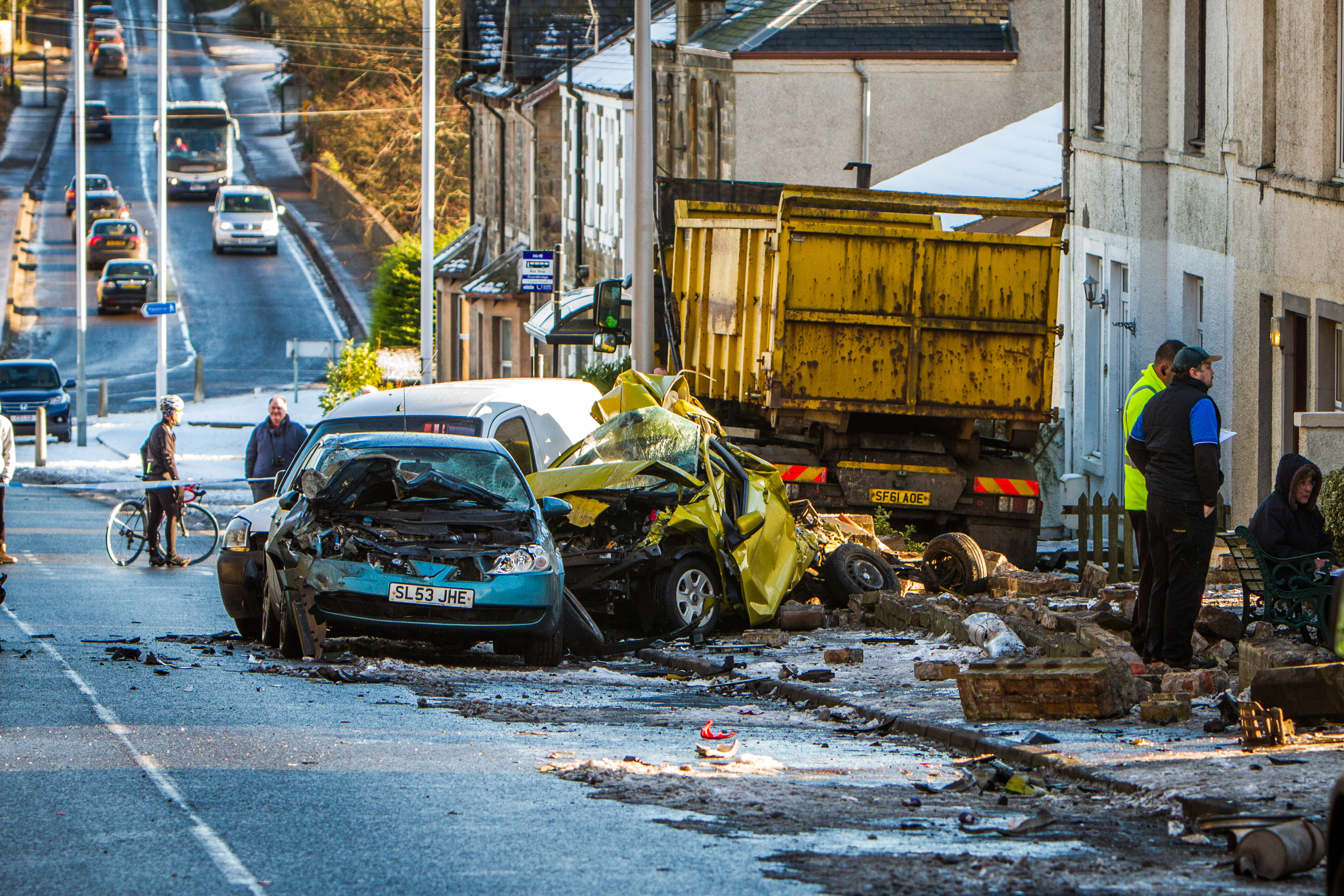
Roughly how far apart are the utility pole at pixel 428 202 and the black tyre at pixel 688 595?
1606 cm

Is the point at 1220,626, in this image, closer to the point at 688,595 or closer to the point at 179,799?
the point at 688,595

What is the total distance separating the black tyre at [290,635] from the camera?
1155 cm

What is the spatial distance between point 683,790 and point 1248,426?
11.2 m

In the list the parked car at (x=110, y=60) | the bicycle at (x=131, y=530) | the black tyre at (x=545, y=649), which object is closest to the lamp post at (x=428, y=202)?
the bicycle at (x=131, y=530)

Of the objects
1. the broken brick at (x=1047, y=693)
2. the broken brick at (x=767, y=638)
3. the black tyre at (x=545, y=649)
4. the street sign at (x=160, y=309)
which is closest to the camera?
the broken brick at (x=1047, y=693)

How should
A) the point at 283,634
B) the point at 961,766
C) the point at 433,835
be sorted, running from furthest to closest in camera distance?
the point at 283,634, the point at 961,766, the point at 433,835

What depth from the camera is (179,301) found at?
5797 centimetres

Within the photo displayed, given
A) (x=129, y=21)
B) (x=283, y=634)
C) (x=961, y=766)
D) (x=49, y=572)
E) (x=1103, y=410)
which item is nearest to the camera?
(x=961, y=766)

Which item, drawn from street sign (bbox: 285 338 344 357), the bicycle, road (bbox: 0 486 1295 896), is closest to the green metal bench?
road (bbox: 0 486 1295 896)

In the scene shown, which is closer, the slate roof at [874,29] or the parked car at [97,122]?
the slate roof at [874,29]

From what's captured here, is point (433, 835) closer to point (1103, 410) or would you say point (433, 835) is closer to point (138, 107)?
point (1103, 410)

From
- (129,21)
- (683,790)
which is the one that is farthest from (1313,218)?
(129,21)

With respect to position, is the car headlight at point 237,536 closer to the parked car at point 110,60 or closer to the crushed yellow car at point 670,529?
the crushed yellow car at point 670,529

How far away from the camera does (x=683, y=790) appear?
25.2 ft
